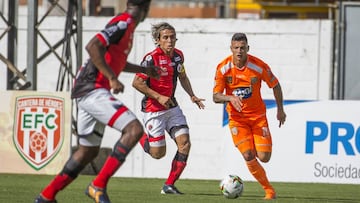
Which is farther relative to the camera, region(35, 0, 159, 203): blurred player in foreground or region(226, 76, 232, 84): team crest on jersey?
region(226, 76, 232, 84): team crest on jersey

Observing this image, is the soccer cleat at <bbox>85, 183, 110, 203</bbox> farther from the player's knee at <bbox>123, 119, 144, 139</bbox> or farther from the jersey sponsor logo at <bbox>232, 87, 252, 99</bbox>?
the jersey sponsor logo at <bbox>232, 87, 252, 99</bbox>

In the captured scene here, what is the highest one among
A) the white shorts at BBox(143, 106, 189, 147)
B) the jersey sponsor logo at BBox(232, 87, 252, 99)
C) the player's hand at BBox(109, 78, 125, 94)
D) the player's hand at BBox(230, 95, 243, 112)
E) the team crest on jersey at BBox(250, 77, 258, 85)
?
the player's hand at BBox(109, 78, 125, 94)

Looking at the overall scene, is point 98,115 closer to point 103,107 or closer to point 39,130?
point 103,107

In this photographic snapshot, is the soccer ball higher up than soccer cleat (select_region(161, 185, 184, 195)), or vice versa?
the soccer ball

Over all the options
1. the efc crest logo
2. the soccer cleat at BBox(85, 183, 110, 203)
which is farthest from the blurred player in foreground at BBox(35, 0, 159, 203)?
the efc crest logo

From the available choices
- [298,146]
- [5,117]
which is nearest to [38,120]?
[5,117]

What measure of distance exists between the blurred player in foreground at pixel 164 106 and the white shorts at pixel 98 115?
350cm

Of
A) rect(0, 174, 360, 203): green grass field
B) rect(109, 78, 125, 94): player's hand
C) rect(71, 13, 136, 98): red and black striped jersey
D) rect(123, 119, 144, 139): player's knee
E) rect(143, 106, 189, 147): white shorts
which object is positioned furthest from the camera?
rect(143, 106, 189, 147): white shorts

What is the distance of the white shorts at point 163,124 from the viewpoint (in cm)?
1339

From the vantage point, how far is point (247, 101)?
13102 mm

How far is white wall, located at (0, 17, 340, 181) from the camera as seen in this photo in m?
19.4

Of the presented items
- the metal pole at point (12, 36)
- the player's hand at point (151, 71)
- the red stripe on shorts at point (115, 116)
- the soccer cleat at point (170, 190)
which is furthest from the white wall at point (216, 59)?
the red stripe on shorts at point (115, 116)

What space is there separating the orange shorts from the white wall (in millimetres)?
6266

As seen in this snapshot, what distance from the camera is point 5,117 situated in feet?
56.3
